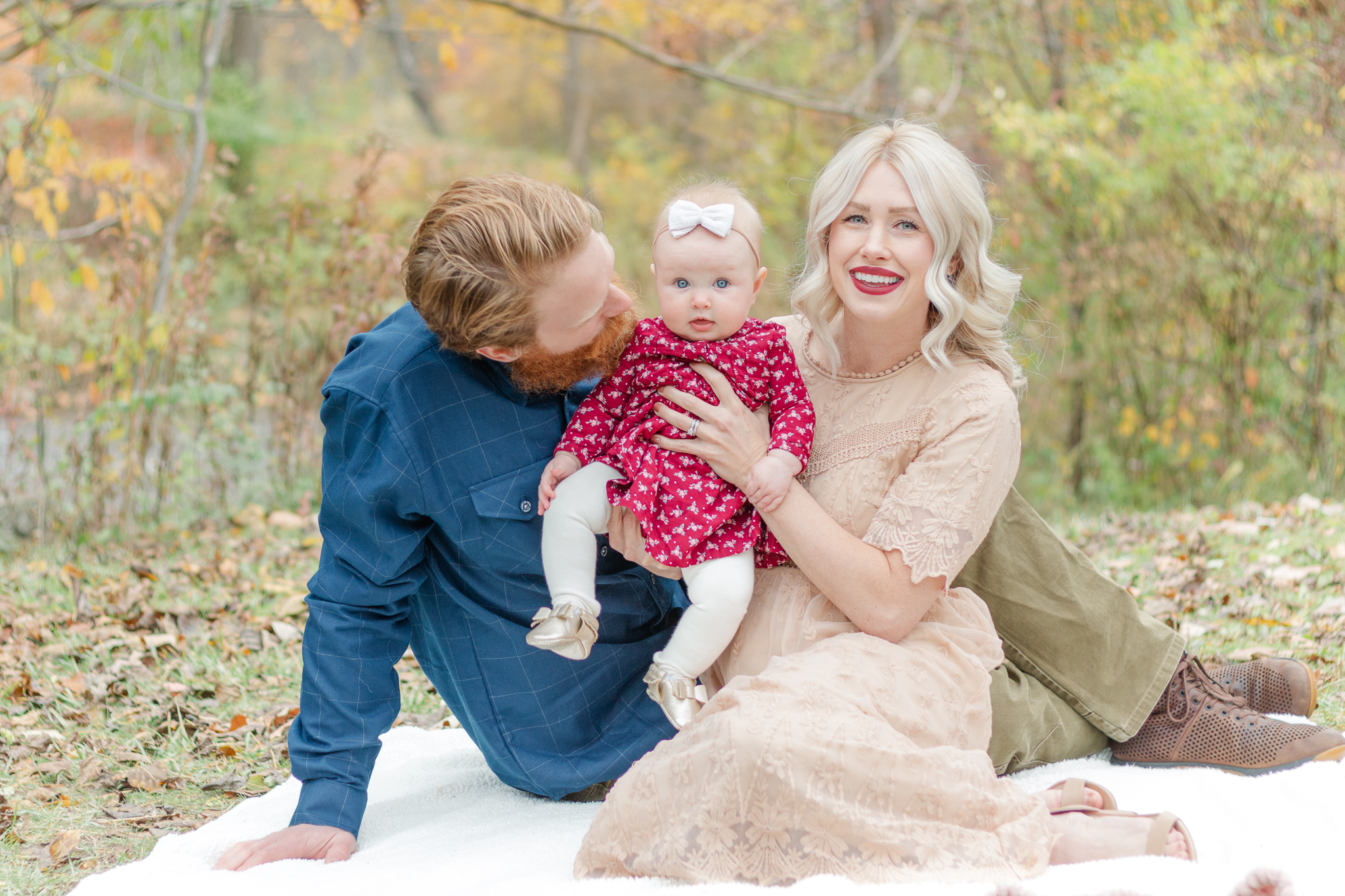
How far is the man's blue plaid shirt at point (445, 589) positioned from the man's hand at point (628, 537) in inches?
5.0

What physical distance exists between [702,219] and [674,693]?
94 centimetres

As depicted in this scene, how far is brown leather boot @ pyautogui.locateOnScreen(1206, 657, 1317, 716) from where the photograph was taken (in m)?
2.72

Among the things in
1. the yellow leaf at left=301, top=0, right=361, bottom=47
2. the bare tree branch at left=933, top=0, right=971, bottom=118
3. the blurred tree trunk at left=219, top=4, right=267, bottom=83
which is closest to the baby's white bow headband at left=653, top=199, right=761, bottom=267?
the yellow leaf at left=301, top=0, right=361, bottom=47

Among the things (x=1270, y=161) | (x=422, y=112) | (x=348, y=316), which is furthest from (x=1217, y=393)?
(x=422, y=112)

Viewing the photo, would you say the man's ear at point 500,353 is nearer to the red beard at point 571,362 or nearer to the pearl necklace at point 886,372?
the red beard at point 571,362

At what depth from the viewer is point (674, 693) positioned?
220cm

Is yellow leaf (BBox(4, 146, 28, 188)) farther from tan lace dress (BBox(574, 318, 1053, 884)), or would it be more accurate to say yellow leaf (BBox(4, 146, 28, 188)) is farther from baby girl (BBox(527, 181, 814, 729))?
tan lace dress (BBox(574, 318, 1053, 884))

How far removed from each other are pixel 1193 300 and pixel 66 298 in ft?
23.2

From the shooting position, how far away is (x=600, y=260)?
2.28 m

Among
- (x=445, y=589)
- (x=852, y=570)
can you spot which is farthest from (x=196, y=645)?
(x=852, y=570)

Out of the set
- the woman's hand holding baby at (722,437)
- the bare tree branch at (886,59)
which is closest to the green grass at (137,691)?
the woman's hand holding baby at (722,437)

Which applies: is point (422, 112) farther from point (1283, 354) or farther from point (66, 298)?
point (1283, 354)

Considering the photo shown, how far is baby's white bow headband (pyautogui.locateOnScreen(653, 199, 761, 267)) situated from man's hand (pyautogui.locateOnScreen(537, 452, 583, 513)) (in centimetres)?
50

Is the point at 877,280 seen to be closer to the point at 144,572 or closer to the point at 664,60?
the point at 144,572
